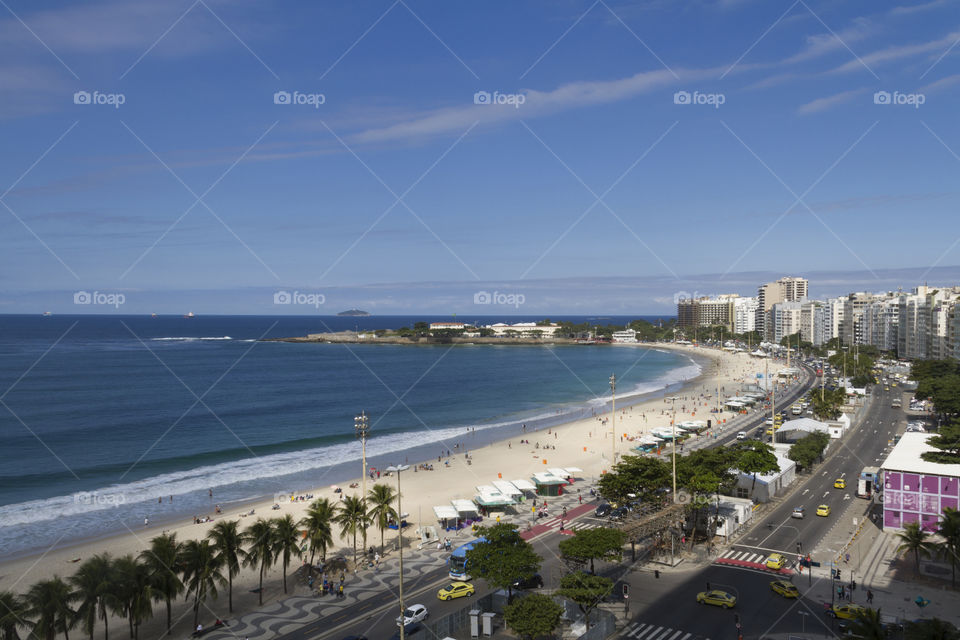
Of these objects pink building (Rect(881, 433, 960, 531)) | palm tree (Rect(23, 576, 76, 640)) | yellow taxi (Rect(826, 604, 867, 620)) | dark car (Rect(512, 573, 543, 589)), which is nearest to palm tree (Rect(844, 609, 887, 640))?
yellow taxi (Rect(826, 604, 867, 620))

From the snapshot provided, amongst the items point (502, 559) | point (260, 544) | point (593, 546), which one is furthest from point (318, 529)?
point (593, 546)

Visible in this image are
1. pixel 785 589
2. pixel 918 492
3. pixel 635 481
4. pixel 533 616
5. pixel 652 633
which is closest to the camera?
pixel 533 616

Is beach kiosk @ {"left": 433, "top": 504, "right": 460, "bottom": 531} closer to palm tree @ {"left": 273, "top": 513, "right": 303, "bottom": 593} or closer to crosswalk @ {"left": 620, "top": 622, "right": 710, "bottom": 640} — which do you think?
palm tree @ {"left": 273, "top": 513, "right": 303, "bottom": 593}

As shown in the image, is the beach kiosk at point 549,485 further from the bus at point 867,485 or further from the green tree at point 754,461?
the bus at point 867,485

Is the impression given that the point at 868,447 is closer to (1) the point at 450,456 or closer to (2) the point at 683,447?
(2) the point at 683,447

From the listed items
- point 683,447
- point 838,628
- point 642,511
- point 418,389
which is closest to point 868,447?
point 683,447

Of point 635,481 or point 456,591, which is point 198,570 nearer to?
point 456,591
